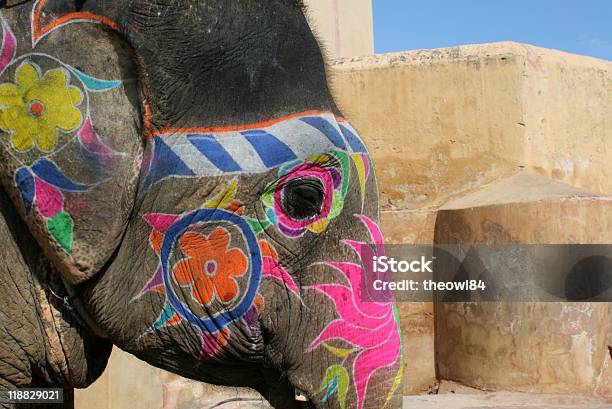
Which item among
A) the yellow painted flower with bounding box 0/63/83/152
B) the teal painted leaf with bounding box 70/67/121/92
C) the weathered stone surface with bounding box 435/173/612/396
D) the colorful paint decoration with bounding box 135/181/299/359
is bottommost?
the weathered stone surface with bounding box 435/173/612/396

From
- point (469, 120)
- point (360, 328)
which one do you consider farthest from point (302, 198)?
point (469, 120)

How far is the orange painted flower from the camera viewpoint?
6.64ft

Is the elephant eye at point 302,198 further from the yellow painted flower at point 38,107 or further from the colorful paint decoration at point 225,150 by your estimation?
the yellow painted flower at point 38,107

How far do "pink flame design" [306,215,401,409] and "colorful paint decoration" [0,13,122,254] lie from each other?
540 millimetres

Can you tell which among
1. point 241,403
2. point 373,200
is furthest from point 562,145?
point 373,200

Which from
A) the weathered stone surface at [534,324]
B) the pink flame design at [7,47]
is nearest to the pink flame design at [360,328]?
the pink flame design at [7,47]

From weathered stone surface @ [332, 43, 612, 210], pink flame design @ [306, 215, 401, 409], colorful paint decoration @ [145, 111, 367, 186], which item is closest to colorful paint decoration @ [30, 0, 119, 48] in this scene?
colorful paint decoration @ [145, 111, 367, 186]

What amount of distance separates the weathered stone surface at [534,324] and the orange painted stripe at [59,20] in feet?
23.6

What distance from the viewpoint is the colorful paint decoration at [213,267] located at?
2025 millimetres

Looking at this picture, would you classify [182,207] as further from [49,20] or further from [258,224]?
[49,20]

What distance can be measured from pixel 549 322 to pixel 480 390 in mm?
933

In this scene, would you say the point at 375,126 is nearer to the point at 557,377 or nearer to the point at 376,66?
the point at 376,66

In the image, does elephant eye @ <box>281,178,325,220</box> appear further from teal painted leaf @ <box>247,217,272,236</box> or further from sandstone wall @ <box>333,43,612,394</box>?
sandstone wall @ <box>333,43,612,394</box>

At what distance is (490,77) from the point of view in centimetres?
1053
